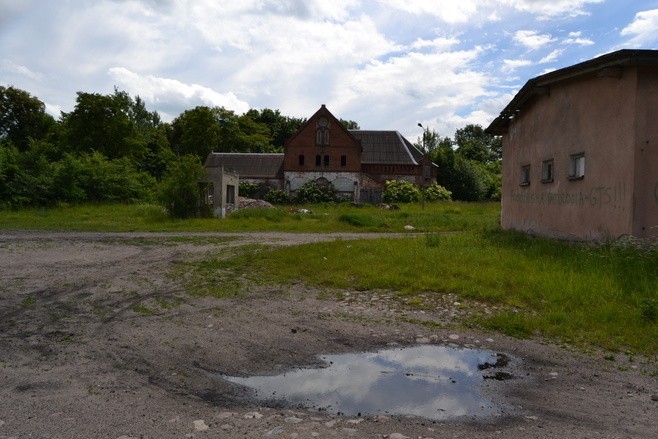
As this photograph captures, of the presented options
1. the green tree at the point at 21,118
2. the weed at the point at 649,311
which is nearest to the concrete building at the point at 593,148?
the weed at the point at 649,311

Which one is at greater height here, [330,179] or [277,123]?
[277,123]

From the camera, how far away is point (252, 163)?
52.0 metres

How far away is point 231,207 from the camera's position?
26.9 meters

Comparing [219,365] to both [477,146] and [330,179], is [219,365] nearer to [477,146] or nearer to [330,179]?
[330,179]

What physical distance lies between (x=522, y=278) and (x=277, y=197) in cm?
4037

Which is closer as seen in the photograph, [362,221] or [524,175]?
[524,175]

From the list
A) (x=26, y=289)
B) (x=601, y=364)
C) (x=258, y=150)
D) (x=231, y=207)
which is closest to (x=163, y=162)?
(x=258, y=150)

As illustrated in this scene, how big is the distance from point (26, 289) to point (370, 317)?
5.59 meters

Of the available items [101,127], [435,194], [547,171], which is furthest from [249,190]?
[547,171]

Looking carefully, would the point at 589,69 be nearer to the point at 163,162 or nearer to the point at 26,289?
the point at 26,289

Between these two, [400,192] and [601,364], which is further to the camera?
[400,192]

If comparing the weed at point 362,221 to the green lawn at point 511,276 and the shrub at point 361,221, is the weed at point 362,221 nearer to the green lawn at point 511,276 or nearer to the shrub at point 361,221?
the shrub at point 361,221

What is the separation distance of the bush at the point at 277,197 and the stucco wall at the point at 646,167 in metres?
39.0

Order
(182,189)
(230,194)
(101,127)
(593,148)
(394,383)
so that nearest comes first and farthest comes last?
(394,383) < (593,148) < (182,189) < (230,194) < (101,127)
